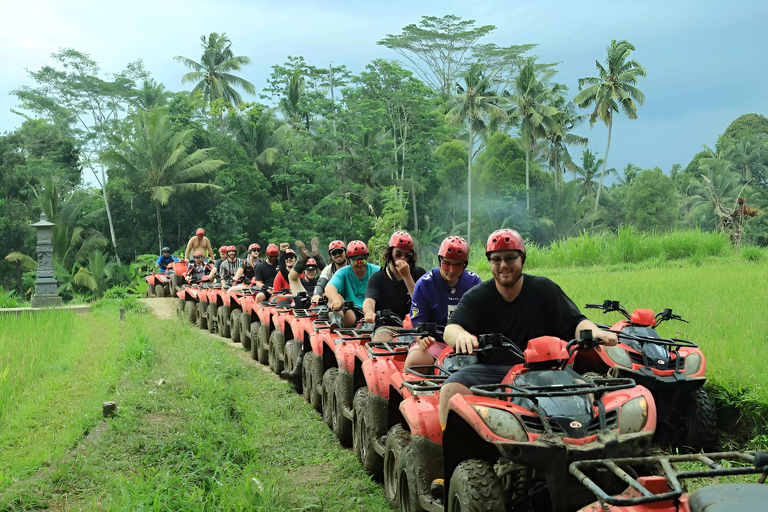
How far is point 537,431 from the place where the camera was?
368 cm

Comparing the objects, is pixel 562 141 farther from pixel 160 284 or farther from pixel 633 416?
pixel 633 416

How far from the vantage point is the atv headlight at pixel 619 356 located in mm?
6414

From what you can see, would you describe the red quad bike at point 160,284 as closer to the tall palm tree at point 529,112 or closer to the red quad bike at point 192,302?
the red quad bike at point 192,302

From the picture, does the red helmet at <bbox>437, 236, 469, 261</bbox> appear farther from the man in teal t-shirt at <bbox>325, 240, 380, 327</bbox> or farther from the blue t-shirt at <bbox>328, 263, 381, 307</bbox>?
the blue t-shirt at <bbox>328, 263, 381, 307</bbox>

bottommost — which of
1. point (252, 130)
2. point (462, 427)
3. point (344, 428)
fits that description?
point (344, 428)

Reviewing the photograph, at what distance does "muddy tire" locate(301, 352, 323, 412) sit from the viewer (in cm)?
836

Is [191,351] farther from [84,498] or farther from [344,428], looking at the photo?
[84,498]

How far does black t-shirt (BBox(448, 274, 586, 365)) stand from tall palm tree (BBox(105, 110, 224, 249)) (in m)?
33.4

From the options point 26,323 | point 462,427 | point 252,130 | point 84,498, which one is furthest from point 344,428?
point 252,130

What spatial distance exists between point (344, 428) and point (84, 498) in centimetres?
250

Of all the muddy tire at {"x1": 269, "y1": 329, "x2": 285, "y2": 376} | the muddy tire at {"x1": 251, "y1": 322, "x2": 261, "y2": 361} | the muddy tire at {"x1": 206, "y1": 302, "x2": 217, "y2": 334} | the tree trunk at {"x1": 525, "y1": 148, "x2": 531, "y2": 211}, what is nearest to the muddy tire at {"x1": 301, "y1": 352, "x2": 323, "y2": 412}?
the muddy tire at {"x1": 269, "y1": 329, "x2": 285, "y2": 376}

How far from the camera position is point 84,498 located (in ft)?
17.2

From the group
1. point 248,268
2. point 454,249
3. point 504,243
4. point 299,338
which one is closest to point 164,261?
point 248,268

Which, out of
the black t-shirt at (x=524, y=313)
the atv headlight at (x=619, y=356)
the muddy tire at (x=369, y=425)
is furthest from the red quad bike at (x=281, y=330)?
the black t-shirt at (x=524, y=313)
